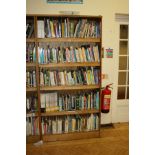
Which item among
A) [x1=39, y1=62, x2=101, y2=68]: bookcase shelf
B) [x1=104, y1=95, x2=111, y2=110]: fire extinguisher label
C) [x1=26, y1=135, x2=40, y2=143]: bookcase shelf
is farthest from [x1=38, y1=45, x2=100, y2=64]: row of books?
[x1=26, y1=135, x2=40, y2=143]: bookcase shelf

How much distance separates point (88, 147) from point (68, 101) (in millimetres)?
884

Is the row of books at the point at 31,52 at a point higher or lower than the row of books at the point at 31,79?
higher

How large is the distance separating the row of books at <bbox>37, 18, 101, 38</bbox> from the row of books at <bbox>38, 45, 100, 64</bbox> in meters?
0.23

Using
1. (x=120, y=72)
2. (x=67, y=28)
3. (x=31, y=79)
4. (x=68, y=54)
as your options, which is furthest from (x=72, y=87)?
(x=120, y=72)

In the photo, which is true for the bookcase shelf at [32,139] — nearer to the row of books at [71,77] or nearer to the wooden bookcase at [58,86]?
the wooden bookcase at [58,86]

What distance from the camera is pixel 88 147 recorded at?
3.53 m

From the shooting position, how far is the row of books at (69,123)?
3.78 metres

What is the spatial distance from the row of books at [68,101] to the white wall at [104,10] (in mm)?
594

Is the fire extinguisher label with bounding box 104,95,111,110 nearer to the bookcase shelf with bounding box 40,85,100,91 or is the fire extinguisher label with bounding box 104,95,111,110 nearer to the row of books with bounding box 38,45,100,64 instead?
the bookcase shelf with bounding box 40,85,100,91

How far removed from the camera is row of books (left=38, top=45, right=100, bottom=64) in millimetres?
3604

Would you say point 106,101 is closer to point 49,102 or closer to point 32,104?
point 49,102

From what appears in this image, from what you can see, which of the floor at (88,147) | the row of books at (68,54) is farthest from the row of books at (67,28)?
the floor at (88,147)
